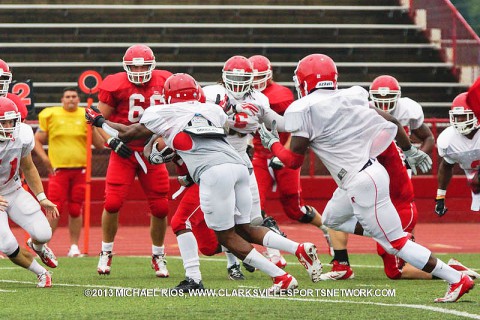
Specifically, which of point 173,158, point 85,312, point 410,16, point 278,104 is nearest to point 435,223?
point 410,16

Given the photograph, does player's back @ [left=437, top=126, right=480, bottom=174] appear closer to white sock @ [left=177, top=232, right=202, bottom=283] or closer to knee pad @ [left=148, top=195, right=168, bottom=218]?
knee pad @ [left=148, top=195, right=168, bottom=218]

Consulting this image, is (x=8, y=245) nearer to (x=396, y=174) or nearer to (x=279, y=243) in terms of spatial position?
(x=279, y=243)

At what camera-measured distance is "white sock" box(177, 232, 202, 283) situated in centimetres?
773

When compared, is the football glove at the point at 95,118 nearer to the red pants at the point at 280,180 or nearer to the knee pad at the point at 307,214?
the red pants at the point at 280,180

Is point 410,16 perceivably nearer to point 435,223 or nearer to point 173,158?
point 435,223

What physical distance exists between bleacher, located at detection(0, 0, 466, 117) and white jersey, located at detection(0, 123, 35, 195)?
32.5 ft

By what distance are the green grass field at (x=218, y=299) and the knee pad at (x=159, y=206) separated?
501 millimetres

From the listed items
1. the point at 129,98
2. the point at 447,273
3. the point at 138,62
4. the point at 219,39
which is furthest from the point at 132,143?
the point at 219,39

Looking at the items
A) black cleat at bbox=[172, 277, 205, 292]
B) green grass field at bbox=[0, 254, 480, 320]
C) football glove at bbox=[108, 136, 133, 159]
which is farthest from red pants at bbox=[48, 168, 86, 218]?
black cleat at bbox=[172, 277, 205, 292]

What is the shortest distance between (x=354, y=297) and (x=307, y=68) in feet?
4.88

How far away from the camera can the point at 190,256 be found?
7.87 m

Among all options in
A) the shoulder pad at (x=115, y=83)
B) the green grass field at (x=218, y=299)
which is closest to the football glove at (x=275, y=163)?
the green grass field at (x=218, y=299)

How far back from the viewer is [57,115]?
1238 cm

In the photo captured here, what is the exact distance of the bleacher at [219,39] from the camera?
62.1 ft
